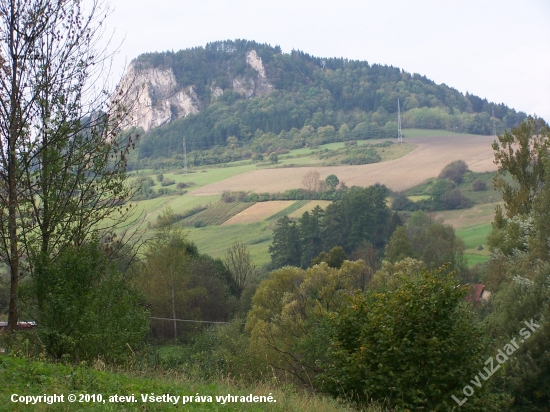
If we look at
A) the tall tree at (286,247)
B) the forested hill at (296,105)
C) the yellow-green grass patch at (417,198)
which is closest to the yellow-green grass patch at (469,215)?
the yellow-green grass patch at (417,198)

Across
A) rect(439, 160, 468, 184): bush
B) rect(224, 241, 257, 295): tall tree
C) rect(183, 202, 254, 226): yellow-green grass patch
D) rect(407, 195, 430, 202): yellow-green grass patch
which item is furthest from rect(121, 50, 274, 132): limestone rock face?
rect(224, 241, 257, 295): tall tree

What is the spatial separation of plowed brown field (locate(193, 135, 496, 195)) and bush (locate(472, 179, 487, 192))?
195 inches

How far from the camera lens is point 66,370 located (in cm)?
836

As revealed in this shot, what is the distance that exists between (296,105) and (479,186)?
290 ft

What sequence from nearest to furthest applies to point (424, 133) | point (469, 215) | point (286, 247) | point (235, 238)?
point (286, 247) → point (235, 238) → point (469, 215) → point (424, 133)

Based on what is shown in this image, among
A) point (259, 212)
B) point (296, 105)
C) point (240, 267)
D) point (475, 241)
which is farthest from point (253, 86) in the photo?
point (240, 267)

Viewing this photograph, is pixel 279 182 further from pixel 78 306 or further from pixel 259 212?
pixel 78 306

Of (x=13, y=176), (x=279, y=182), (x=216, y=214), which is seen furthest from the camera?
(x=279, y=182)

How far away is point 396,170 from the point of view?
10269cm

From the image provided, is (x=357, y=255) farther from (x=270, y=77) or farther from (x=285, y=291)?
(x=270, y=77)

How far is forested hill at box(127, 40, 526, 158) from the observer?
142m

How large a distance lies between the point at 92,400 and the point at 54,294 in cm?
377

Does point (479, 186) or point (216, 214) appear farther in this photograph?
point (216, 214)

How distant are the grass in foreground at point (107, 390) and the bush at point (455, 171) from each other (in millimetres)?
88022
